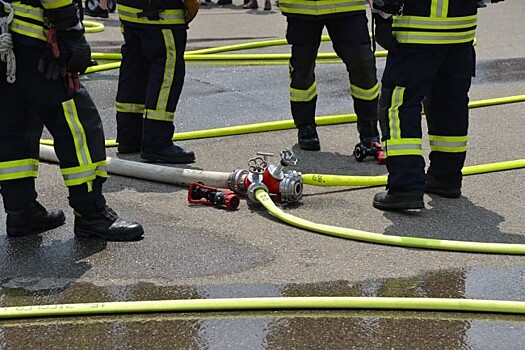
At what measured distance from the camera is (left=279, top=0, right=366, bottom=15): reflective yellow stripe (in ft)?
20.4

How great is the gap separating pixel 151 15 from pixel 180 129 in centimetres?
142

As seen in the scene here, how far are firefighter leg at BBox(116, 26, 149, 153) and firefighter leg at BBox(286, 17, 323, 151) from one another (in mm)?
1008

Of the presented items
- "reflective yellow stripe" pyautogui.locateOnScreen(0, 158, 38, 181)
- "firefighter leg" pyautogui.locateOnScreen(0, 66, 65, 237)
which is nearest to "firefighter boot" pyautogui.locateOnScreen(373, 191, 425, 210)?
"firefighter leg" pyautogui.locateOnScreen(0, 66, 65, 237)

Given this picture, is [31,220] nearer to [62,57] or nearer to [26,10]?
Answer: [62,57]

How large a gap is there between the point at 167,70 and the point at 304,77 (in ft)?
3.28

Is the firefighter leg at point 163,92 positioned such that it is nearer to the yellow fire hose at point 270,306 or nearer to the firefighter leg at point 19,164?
the firefighter leg at point 19,164

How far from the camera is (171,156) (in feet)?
20.8

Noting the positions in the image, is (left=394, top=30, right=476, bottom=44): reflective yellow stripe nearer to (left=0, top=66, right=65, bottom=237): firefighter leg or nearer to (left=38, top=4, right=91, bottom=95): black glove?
(left=38, top=4, right=91, bottom=95): black glove

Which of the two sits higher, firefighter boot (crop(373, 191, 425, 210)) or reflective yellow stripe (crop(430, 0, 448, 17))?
reflective yellow stripe (crop(430, 0, 448, 17))

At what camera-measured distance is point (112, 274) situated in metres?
4.45

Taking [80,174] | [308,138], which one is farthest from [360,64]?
[80,174]

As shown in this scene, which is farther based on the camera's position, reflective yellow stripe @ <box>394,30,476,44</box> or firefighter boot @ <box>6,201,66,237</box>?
reflective yellow stripe @ <box>394,30,476,44</box>

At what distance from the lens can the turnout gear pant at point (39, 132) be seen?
4.60 meters

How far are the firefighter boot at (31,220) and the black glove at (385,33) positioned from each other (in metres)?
1.97
